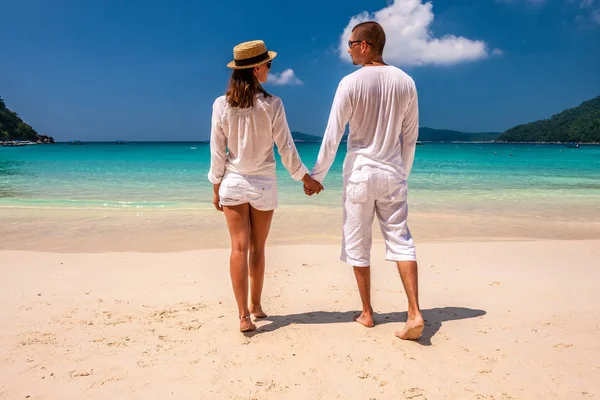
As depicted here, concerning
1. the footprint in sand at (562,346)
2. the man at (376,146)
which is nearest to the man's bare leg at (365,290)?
the man at (376,146)

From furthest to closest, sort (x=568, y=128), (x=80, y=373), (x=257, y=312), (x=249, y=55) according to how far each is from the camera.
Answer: (x=568, y=128)
(x=257, y=312)
(x=249, y=55)
(x=80, y=373)

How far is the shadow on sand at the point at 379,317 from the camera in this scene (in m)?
3.35

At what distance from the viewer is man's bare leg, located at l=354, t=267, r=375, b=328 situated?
3227mm

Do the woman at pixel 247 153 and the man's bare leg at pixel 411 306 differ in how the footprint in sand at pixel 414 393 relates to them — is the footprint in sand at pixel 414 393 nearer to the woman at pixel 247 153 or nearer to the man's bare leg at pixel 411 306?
the man's bare leg at pixel 411 306

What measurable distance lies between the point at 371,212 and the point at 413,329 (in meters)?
0.85

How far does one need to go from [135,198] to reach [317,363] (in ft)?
36.1

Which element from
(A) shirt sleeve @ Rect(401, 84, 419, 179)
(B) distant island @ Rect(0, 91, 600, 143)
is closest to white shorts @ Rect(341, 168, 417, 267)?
(A) shirt sleeve @ Rect(401, 84, 419, 179)

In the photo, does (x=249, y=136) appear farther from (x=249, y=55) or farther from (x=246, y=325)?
(x=246, y=325)

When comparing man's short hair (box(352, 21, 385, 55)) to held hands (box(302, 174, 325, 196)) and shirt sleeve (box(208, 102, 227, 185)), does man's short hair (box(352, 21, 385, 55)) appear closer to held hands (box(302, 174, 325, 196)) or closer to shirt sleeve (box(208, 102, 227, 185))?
held hands (box(302, 174, 325, 196))

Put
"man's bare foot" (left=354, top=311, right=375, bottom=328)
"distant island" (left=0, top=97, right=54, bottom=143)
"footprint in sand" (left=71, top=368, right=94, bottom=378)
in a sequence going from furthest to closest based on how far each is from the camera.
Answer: "distant island" (left=0, top=97, right=54, bottom=143) → "man's bare foot" (left=354, top=311, right=375, bottom=328) → "footprint in sand" (left=71, top=368, right=94, bottom=378)

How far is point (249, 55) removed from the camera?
115 inches

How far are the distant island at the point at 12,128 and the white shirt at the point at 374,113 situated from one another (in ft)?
316

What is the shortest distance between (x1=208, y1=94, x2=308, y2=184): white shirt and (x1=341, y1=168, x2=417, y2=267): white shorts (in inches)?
21.1

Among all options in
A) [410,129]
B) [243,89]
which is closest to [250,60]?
[243,89]
